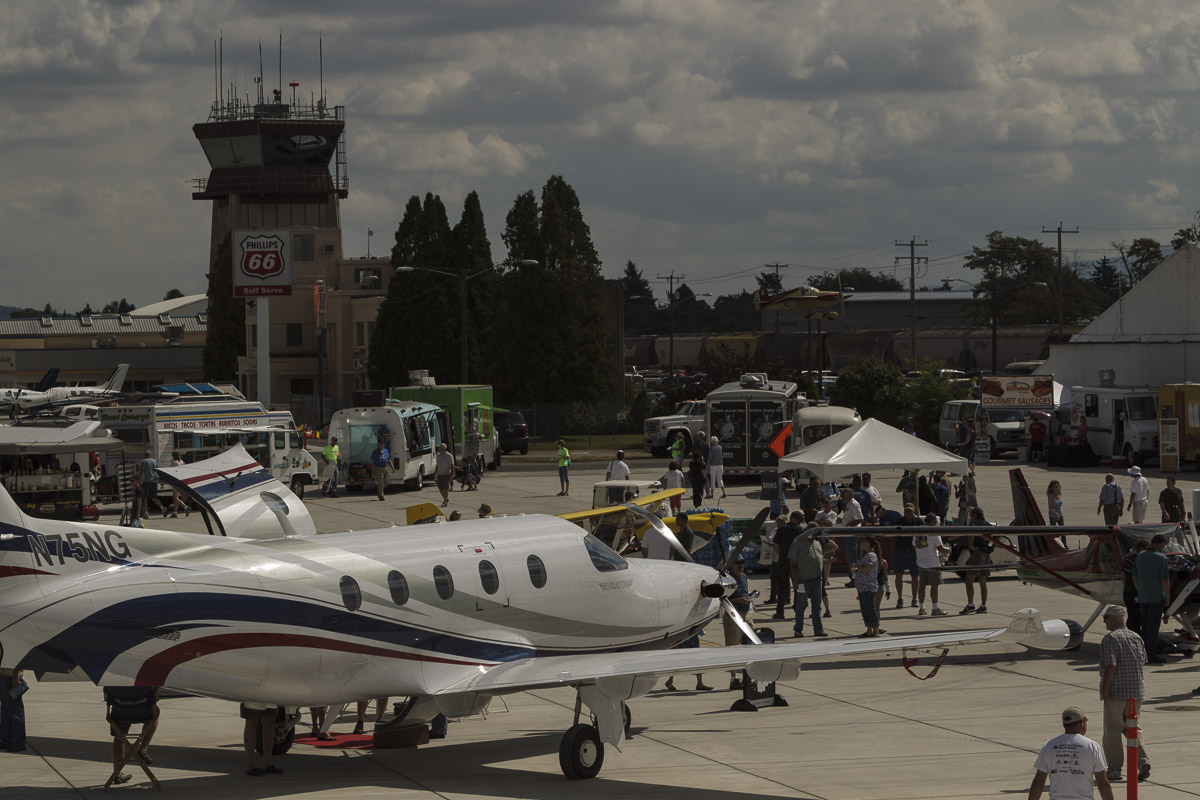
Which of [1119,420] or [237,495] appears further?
[1119,420]

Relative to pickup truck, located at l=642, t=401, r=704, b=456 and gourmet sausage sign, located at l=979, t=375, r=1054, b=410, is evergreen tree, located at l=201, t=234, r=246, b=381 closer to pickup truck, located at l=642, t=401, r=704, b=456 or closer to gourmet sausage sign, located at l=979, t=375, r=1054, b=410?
pickup truck, located at l=642, t=401, r=704, b=456

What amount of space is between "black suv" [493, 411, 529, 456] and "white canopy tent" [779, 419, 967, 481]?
3135 cm

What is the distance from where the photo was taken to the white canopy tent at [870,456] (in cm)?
2638

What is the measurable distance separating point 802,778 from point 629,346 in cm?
13048

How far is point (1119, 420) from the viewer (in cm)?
4731

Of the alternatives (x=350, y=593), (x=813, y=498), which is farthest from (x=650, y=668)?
(x=813, y=498)

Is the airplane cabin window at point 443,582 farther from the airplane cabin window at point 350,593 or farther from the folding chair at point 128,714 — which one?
the folding chair at point 128,714

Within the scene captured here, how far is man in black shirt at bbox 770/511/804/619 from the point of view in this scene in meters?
20.4

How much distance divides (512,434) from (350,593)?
46231 mm

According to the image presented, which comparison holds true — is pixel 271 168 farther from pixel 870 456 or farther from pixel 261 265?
pixel 870 456

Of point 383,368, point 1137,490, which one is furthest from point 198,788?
point 383,368

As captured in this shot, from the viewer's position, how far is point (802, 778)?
477 inches

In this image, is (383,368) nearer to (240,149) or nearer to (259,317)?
(259,317)

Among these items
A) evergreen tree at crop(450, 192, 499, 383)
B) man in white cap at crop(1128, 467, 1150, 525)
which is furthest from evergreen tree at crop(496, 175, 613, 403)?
man in white cap at crop(1128, 467, 1150, 525)
